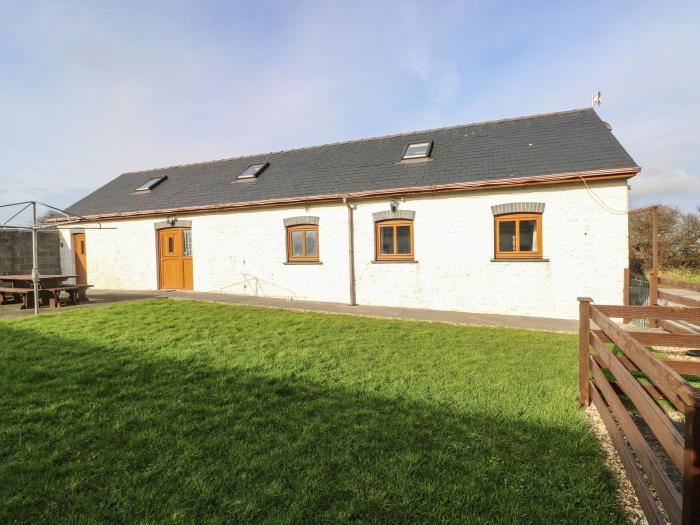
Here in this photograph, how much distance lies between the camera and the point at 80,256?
1562 centimetres

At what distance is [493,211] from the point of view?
9312 millimetres

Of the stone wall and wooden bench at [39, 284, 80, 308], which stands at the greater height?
the stone wall

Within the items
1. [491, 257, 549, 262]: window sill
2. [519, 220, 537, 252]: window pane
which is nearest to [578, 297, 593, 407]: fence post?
[491, 257, 549, 262]: window sill

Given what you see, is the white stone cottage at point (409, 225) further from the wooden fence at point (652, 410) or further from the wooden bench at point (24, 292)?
the wooden fence at point (652, 410)

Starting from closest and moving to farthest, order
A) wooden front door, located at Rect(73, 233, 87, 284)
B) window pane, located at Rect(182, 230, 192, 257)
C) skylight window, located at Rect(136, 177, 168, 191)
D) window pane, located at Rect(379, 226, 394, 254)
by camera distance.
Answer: window pane, located at Rect(379, 226, 394, 254) < window pane, located at Rect(182, 230, 192, 257) < wooden front door, located at Rect(73, 233, 87, 284) < skylight window, located at Rect(136, 177, 168, 191)

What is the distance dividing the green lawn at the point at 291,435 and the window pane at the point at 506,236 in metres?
4.22

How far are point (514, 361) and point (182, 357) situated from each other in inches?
184

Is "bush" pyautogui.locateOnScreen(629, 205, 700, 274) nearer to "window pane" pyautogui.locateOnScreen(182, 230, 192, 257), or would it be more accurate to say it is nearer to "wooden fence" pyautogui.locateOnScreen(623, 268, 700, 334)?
"wooden fence" pyautogui.locateOnScreen(623, 268, 700, 334)

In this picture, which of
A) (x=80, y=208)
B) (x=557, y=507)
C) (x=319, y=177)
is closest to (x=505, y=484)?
(x=557, y=507)

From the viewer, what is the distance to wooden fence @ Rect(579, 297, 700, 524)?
5.30 feet

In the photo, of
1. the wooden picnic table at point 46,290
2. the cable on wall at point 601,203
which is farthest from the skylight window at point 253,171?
the cable on wall at point 601,203

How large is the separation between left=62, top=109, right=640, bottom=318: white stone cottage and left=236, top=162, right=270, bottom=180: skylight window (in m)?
0.06

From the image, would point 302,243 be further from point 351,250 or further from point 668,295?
point 668,295

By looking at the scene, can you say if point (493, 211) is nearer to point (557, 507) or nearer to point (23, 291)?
point (557, 507)
